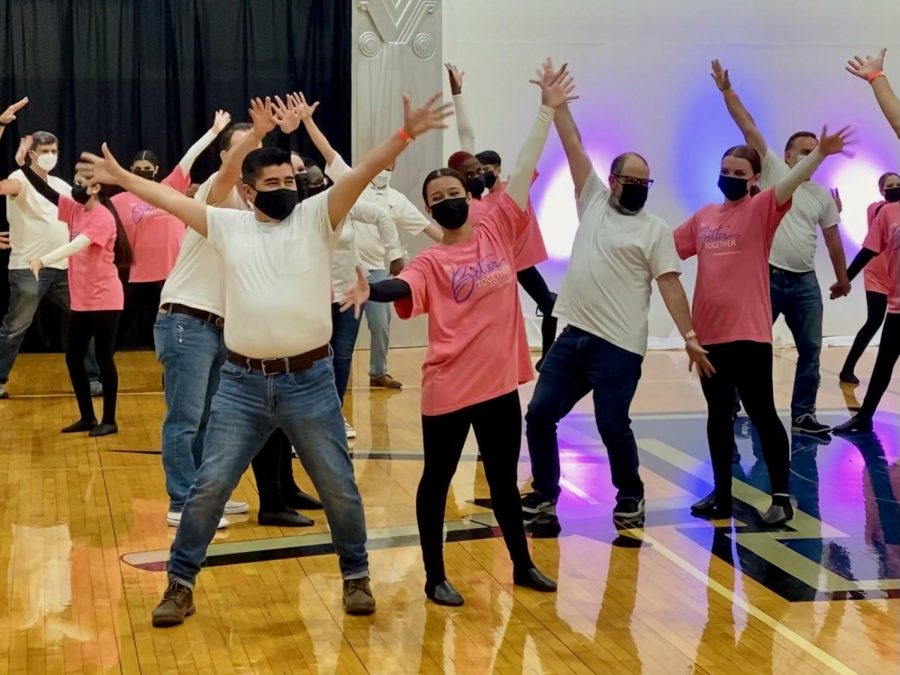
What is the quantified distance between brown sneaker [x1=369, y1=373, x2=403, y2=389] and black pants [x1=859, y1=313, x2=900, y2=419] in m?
3.43

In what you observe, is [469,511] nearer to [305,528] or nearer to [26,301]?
[305,528]

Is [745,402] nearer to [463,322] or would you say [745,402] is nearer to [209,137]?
[463,322]

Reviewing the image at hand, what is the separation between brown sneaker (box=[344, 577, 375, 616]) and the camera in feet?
15.1

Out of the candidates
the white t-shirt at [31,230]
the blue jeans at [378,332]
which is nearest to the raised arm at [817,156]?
the blue jeans at [378,332]

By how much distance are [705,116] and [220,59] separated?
4.59m

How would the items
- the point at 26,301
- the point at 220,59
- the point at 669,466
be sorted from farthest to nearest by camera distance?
the point at 220,59 → the point at 26,301 → the point at 669,466

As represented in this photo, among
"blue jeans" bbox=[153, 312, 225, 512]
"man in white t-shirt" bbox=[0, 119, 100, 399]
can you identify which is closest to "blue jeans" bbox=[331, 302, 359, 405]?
"blue jeans" bbox=[153, 312, 225, 512]

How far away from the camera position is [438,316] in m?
4.61

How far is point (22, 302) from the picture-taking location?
9039 millimetres

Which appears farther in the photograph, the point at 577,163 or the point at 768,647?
the point at 577,163

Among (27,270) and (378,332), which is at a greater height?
(27,270)

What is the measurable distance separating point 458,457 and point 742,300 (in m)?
1.70

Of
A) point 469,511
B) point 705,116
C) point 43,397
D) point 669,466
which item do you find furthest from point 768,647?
point 705,116

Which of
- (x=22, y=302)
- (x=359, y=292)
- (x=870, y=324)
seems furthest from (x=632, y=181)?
(x=22, y=302)
